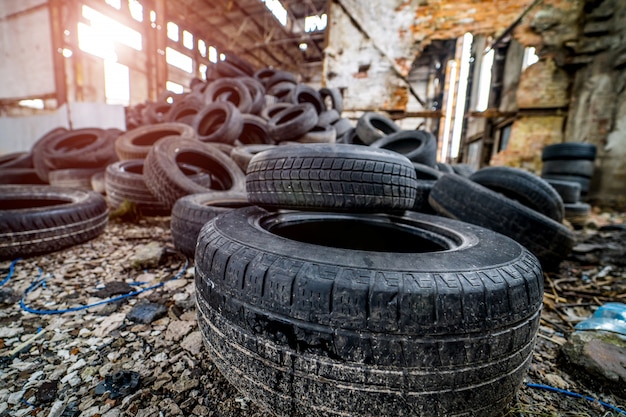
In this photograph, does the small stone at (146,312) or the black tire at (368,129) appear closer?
the small stone at (146,312)

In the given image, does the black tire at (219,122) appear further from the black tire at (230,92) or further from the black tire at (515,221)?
the black tire at (515,221)

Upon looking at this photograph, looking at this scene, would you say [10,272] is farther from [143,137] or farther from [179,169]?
[143,137]

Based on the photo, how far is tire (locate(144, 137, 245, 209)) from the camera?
8.42 ft

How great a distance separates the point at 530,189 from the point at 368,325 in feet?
8.26

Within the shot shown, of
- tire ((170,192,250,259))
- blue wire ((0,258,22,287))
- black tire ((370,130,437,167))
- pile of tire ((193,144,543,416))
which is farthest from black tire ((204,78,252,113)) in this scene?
pile of tire ((193,144,543,416))

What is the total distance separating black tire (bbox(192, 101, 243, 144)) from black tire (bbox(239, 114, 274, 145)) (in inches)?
11.3

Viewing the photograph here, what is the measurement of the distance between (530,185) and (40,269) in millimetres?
3955

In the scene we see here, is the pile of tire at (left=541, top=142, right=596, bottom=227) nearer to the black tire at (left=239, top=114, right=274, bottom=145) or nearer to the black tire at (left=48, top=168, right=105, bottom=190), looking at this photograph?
the black tire at (left=239, top=114, right=274, bottom=145)

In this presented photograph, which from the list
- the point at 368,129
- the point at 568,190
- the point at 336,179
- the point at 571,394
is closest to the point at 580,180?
the point at 568,190

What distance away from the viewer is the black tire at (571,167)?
5543 millimetres

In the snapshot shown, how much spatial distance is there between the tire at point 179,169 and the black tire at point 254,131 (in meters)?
1.76

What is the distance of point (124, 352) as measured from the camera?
1.15 meters

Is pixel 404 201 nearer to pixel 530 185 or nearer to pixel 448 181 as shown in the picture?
pixel 448 181

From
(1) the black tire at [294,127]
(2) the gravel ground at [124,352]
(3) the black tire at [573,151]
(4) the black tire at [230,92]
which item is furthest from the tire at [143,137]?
(3) the black tire at [573,151]
